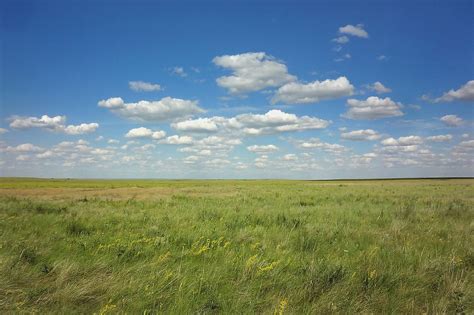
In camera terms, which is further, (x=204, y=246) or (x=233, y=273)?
(x=204, y=246)

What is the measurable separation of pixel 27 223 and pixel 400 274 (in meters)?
9.44

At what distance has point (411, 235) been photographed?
8.52 metres

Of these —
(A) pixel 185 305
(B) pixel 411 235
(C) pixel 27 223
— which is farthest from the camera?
(C) pixel 27 223

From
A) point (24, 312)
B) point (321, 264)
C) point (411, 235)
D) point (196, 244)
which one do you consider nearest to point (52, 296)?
point (24, 312)

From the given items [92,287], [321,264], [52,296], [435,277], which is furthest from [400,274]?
[52,296]

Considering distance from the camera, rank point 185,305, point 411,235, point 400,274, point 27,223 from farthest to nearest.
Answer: point 27,223, point 411,235, point 400,274, point 185,305

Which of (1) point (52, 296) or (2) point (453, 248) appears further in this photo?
(2) point (453, 248)

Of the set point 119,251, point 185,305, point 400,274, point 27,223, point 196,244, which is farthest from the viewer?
point 27,223

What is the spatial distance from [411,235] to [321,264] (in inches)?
172

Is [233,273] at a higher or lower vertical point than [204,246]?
lower

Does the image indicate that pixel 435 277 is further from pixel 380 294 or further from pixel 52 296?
pixel 52 296

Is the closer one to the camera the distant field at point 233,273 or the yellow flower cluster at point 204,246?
the distant field at point 233,273

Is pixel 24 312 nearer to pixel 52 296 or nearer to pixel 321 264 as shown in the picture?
pixel 52 296

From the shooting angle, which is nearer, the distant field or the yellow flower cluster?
the distant field
